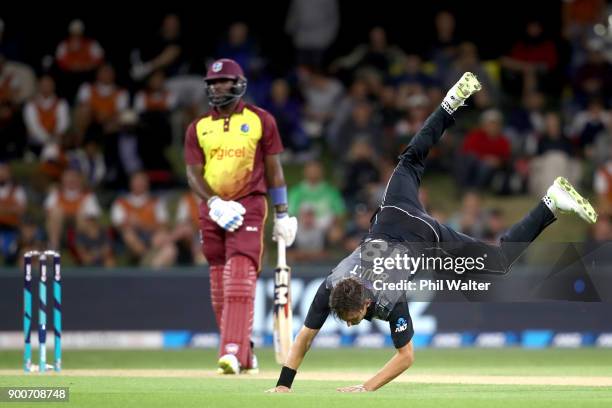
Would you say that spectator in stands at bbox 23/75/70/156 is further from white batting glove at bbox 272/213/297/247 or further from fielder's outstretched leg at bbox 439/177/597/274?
fielder's outstretched leg at bbox 439/177/597/274

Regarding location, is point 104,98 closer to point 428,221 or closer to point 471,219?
point 471,219

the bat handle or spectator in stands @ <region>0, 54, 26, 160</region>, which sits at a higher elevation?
spectator in stands @ <region>0, 54, 26, 160</region>

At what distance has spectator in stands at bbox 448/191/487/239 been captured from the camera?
758 inches

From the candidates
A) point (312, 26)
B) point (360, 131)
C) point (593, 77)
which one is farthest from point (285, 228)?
point (312, 26)

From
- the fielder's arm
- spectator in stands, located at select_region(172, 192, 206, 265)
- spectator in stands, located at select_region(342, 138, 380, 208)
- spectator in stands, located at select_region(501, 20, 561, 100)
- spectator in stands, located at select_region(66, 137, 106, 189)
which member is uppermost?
spectator in stands, located at select_region(501, 20, 561, 100)

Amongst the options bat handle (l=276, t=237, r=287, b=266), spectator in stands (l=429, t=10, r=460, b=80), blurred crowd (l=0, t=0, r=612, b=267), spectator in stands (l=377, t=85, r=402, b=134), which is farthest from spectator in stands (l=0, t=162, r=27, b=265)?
bat handle (l=276, t=237, r=287, b=266)

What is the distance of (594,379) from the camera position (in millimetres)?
12422

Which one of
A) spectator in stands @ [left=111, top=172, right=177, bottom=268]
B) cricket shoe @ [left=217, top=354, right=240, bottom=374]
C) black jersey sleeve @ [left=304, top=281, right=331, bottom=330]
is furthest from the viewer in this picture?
A: spectator in stands @ [left=111, top=172, right=177, bottom=268]

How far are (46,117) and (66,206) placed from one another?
7.59ft

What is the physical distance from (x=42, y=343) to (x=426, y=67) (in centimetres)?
1235

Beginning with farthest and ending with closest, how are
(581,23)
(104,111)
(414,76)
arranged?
(581,23) < (414,76) < (104,111)

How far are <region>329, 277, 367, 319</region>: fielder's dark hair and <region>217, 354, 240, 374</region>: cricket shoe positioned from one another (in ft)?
8.82

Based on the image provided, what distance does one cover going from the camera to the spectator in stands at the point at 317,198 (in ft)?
65.8

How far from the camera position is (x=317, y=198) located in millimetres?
20141
